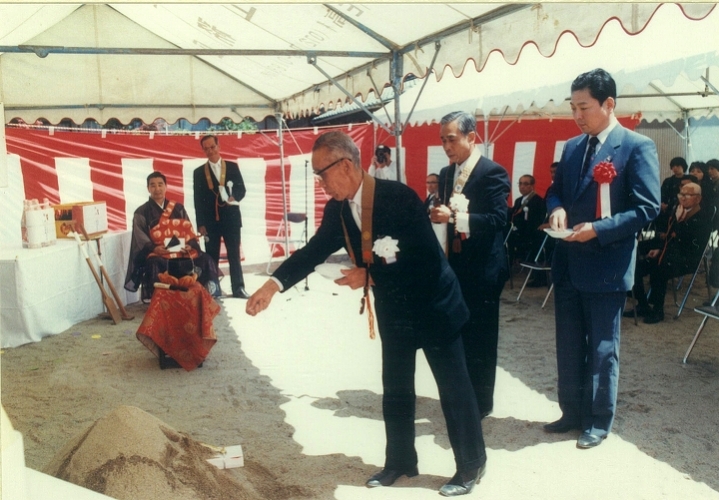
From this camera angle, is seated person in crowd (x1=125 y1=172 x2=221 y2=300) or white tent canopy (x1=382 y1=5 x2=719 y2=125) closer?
white tent canopy (x1=382 y1=5 x2=719 y2=125)

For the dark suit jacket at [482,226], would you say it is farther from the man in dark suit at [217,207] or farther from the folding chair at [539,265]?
the man in dark suit at [217,207]

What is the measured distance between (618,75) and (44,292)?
15.9 ft

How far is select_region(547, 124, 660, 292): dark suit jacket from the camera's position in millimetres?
2559

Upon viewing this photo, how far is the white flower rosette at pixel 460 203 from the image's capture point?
2748 mm

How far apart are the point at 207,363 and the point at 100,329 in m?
1.43

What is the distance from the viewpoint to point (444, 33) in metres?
3.68

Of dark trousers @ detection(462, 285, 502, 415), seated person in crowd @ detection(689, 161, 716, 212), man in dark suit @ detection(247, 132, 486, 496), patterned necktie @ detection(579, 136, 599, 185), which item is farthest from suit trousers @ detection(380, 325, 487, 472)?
seated person in crowd @ detection(689, 161, 716, 212)

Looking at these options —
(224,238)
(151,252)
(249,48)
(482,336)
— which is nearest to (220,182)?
(224,238)

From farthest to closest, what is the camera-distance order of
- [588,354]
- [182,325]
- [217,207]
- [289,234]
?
1. [289,234]
2. [217,207]
3. [182,325]
4. [588,354]

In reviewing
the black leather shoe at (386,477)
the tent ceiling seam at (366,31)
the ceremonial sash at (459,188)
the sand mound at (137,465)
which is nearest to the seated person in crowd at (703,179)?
the tent ceiling seam at (366,31)

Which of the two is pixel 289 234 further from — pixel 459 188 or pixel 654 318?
pixel 459 188

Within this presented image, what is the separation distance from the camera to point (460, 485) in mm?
2375

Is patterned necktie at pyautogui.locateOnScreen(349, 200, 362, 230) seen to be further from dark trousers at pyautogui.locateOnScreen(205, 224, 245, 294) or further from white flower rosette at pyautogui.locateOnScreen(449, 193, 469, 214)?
dark trousers at pyautogui.locateOnScreen(205, 224, 245, 294)

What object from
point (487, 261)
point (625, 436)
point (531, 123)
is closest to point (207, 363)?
point (487, 261)
